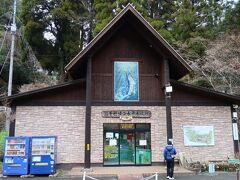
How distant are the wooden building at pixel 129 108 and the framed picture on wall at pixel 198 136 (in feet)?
0.19

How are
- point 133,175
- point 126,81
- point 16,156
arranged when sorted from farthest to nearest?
point 126,81 → point 16,156 → point 133,175

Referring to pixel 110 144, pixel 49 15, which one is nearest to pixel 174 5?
pixel 49 15

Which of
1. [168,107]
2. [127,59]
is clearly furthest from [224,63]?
[127,59]

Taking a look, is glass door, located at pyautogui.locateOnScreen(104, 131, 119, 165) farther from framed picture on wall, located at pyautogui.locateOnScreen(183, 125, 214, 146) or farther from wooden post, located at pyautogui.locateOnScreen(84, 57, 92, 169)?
framed picture on wall, located at pyautogui.locateOnScreen(183, 125, 214, 146)

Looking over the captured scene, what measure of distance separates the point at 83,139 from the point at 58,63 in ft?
52.9

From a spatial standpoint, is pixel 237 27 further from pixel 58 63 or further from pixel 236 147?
pixel 58 63

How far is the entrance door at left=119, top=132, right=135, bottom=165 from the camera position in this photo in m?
16.9

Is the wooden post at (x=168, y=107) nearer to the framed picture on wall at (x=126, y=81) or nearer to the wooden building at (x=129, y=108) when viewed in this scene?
the wooden building at (x=129, y=108)

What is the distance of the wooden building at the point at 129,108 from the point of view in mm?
16406

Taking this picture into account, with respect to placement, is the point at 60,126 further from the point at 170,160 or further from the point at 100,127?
the point at 170,160

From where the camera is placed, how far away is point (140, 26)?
17.0 meters

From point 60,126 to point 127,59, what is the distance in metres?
5.39

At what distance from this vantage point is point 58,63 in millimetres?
31062

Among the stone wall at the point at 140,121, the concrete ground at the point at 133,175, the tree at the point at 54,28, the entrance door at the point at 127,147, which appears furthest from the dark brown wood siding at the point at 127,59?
the tree at the point at 54,28
